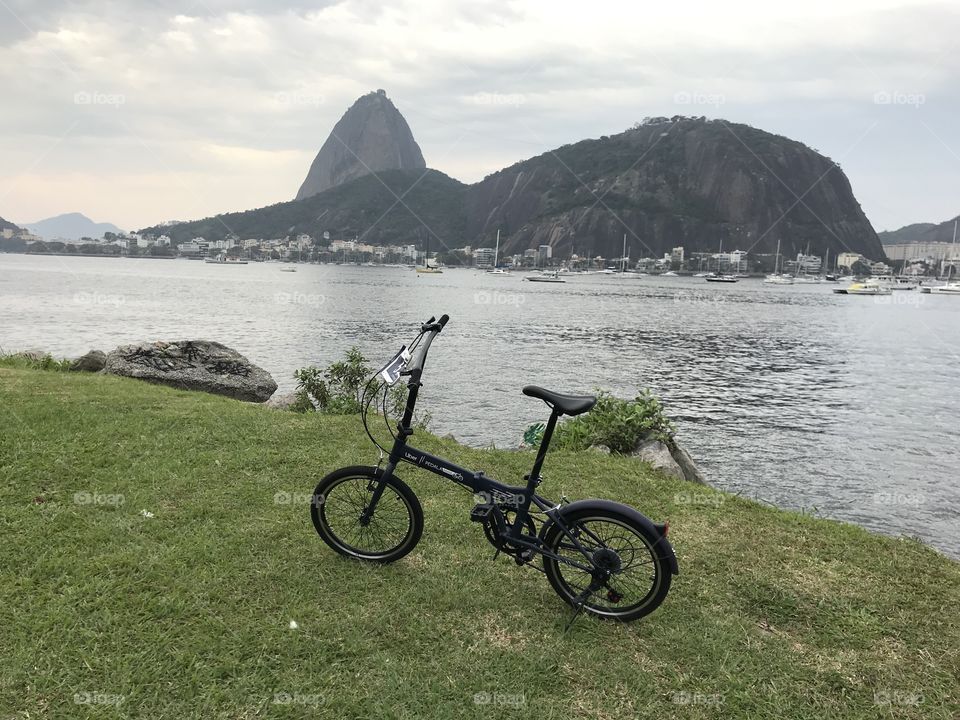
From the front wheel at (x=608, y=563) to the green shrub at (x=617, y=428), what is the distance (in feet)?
17.8

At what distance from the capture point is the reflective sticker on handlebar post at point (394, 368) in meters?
4.95

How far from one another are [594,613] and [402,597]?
163 cm

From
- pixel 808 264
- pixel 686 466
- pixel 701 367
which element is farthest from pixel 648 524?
pixel 808 264

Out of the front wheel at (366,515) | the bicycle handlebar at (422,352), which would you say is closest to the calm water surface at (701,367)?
the front wheel at (366,515)

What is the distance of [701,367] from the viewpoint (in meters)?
31.0

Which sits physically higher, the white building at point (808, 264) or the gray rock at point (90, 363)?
the white building at point (808, 264)

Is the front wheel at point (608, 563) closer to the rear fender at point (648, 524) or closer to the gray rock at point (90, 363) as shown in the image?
the rear fender at point (648, 524)

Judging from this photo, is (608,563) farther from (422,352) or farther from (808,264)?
(808,264)

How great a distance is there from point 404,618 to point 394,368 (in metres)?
2.02

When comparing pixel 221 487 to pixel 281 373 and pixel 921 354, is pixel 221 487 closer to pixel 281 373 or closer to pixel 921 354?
pixel 281 373

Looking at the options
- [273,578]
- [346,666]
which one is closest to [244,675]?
[346,666]

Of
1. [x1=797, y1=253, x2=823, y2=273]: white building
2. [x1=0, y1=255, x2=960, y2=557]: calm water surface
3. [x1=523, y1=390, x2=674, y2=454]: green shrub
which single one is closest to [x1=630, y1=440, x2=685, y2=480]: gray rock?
[x1=523, y1=390, x2=674, y2=454]: green shrub

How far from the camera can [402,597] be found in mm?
Result: 5238

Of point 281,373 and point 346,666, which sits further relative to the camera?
point 281,373
